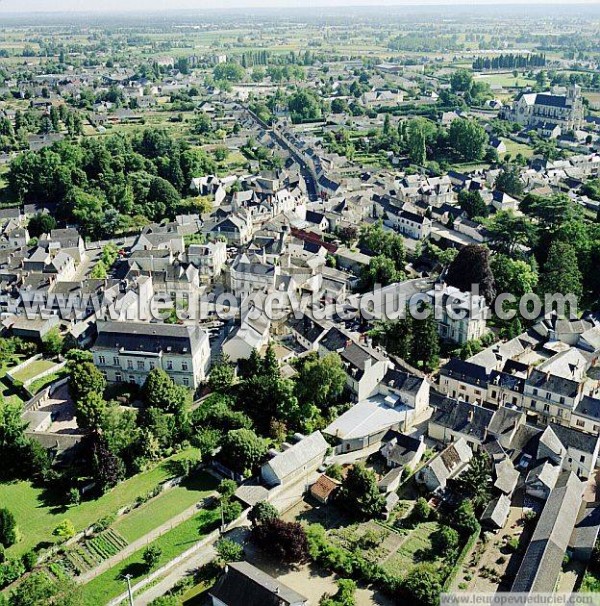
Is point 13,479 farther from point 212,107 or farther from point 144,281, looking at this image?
point 212,107


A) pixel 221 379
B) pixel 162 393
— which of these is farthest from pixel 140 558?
pixel 221 379

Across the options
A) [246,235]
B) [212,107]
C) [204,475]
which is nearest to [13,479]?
[204,475]

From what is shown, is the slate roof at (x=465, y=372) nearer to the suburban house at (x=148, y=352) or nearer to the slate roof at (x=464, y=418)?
the slate roof at (x=464, y=418)

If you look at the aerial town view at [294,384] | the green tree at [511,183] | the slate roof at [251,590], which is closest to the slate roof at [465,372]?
the aerial town view at [294,384]

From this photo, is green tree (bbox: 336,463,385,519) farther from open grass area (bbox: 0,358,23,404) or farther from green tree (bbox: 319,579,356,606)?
open grass area (bbox: 0,358,23,404)

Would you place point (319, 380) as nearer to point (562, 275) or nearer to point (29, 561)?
point (29, 561)

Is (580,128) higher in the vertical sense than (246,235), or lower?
higher
